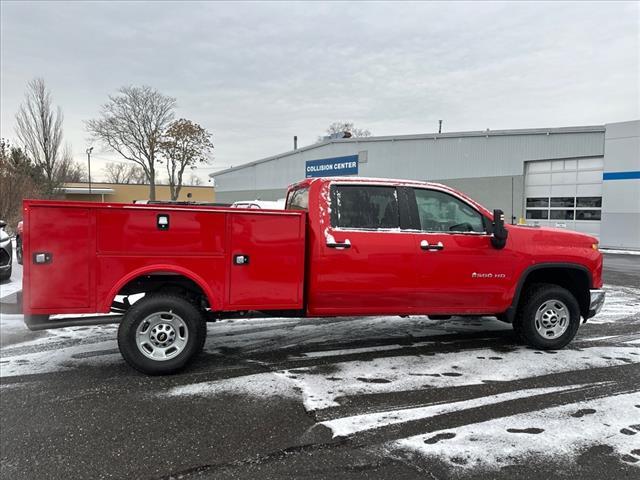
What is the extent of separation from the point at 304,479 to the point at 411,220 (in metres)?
3.05

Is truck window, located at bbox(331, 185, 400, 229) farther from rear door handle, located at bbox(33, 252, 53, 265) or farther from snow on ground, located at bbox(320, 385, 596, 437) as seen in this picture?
rear door handle, located at bbox(33, 252, 53, 265)

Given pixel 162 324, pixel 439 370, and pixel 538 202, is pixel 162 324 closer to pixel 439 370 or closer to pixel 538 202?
pixel 439 370

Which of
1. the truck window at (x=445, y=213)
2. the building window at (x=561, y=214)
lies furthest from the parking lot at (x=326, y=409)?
the building window at (x=561, y=214)

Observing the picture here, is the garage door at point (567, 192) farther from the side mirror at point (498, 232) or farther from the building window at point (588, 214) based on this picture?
the side mirror at point (498, 232)

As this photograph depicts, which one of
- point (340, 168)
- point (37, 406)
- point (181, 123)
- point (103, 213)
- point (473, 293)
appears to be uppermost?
point (181, 123)

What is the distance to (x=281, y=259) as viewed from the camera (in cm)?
481

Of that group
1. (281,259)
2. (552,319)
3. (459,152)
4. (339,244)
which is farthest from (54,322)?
(459,152)

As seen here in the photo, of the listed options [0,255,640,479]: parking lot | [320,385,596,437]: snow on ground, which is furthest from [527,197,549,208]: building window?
[320,385,596,437]: snow on ground

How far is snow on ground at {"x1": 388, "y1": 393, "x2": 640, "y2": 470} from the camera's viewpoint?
320cm

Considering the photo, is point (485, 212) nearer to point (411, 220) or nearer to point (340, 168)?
point (411, 220)

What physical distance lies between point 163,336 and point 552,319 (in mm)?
4408

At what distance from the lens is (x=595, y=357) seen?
5367 mm

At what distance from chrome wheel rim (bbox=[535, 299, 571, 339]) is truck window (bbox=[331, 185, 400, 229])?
2.09m

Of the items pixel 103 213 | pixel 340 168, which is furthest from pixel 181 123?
pixel 103 213
